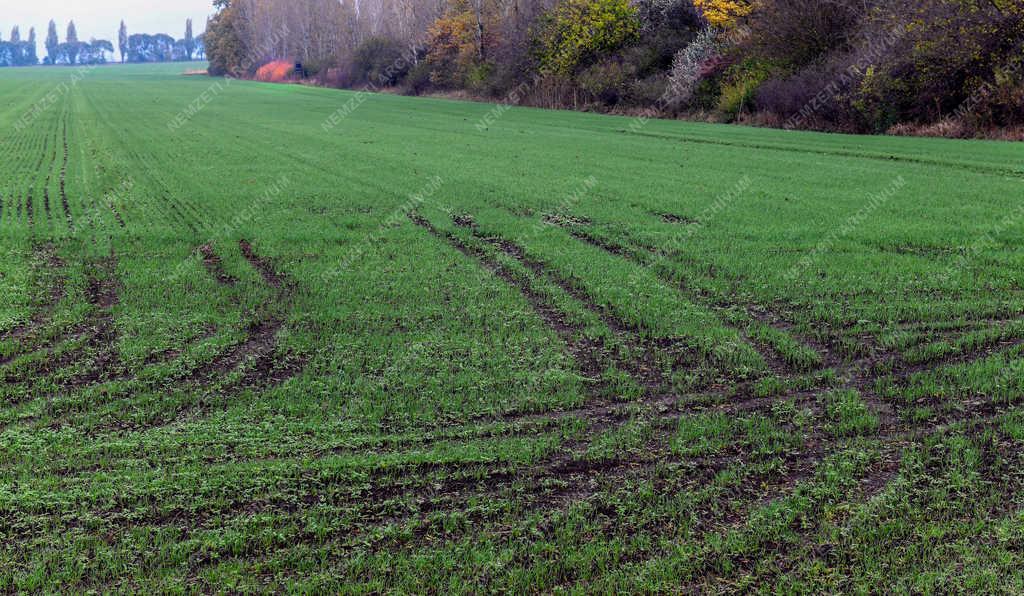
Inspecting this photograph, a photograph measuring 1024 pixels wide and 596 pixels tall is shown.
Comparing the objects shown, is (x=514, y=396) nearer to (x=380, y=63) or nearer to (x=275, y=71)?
(x=380, y=63)

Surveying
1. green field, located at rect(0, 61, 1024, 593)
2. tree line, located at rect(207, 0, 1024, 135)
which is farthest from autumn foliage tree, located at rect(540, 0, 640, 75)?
green field, located at rect(0, 61, 1024, 593)

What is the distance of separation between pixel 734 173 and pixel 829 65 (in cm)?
1536

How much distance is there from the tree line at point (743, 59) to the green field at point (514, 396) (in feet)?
49.0

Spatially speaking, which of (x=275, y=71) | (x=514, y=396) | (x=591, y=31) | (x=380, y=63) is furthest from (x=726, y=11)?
(x=275, y=71)

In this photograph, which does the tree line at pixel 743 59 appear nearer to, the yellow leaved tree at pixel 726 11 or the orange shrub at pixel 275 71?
the yellow leaved tree at pixel 726 11

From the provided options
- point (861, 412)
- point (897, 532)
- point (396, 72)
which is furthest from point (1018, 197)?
point (396, 72)

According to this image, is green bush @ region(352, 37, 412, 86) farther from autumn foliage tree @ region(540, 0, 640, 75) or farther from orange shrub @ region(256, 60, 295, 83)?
orange shrub @ region(256, 60, 295, 83)

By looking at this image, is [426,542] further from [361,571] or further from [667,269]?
[667,269]

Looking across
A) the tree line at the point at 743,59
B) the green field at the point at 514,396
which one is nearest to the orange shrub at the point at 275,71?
the tree line at the point at 743,59

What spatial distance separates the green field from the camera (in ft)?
12.4

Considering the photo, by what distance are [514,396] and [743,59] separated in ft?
105

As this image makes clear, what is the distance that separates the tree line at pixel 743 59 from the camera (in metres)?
25.0

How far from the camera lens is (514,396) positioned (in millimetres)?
5574

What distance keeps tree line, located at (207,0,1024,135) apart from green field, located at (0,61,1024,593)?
14937mm
